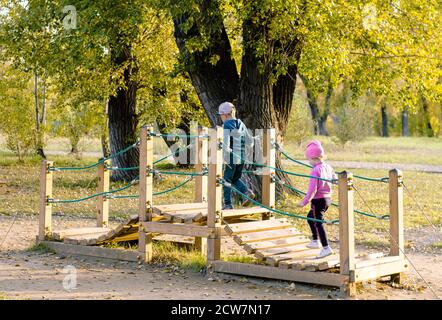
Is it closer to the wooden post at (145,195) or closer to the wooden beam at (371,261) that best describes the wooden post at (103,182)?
the wooden post at (145,195)

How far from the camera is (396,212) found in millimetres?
9594

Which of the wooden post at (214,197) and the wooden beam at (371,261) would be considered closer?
the wooden beam at (371,261)

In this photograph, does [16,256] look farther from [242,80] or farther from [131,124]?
[131,124]

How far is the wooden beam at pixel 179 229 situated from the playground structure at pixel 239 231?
0.04 feet

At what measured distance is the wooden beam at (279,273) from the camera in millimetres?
8781

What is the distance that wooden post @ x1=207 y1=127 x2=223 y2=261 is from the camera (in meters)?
10.1

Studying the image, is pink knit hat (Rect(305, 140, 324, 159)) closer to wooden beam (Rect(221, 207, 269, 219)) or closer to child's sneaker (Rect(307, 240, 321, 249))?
child's sneaker (Rect(307, 240, 321, 249))

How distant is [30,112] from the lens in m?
29.7

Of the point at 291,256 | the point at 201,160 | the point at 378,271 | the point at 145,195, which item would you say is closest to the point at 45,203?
the point at 145,195

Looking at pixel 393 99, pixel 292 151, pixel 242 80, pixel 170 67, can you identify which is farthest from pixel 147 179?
pixel 292 151

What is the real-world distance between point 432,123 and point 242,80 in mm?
47344

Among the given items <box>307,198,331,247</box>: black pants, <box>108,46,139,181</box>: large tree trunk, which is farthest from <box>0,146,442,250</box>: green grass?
<box>307,198,331,247</box>: black pants

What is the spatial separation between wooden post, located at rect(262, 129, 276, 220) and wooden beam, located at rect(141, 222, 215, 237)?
4.79 feet

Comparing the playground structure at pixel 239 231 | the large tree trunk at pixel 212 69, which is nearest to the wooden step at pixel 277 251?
the playground structure at pixel 239 231
